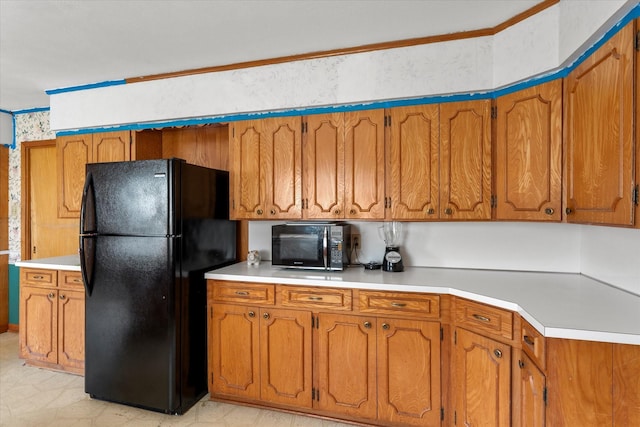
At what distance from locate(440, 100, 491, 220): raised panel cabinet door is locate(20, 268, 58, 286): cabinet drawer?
10.2ft

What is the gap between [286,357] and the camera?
89.8 inches

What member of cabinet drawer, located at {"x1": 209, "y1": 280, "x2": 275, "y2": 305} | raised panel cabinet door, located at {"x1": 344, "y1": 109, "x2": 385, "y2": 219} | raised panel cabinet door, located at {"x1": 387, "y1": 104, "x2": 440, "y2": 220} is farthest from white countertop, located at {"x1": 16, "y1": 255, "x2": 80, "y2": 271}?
raised panel cabinet door, located at {"x1": 387, "y1": 104, "x2": 440, "y2": 220}

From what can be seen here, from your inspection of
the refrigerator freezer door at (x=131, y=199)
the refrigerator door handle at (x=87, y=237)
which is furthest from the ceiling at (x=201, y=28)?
the refrigerator door handle at (x=87, y=237)

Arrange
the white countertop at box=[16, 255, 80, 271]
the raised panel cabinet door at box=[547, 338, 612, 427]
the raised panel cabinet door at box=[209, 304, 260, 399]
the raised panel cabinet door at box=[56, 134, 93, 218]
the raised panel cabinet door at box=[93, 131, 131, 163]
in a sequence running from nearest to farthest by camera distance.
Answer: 1. the raised panel cabinet door at box=[547, 338, 612, 427]
2. the raised panel cabinet door at box=[209, 304, 260, 399]
3. the white countertop at box=[16, 255, 80, 271]
4. the raised panel cabinet door at box=[93, 131, 131, 163]
5. the raised panel cabinet door at box=[56, 134, 93, 218]

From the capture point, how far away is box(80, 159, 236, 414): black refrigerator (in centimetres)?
224

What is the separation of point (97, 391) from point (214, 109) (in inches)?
87.4

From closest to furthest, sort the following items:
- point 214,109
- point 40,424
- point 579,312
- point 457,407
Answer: point 579,312
point 457,407
point 40,424
point 214,109

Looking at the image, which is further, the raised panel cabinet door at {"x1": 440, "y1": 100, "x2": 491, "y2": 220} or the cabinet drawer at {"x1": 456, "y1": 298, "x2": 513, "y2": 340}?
the raised panel cabinet door at {"x1": 440, "y1": 100, "x2": 491, "y2": 220}

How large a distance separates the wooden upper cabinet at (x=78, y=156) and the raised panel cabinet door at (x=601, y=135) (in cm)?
320

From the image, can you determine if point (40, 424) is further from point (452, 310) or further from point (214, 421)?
point (452, 310)

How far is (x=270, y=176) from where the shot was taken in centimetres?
262

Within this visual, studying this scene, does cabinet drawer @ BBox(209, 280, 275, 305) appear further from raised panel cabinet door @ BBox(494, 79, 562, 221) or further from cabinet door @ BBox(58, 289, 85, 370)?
raised panel cabinet door @ BBox(494, 79, 562, 221)

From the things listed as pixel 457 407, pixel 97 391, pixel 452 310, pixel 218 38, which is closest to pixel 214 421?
pixel 97 391

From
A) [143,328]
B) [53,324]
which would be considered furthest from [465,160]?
[53,324]
